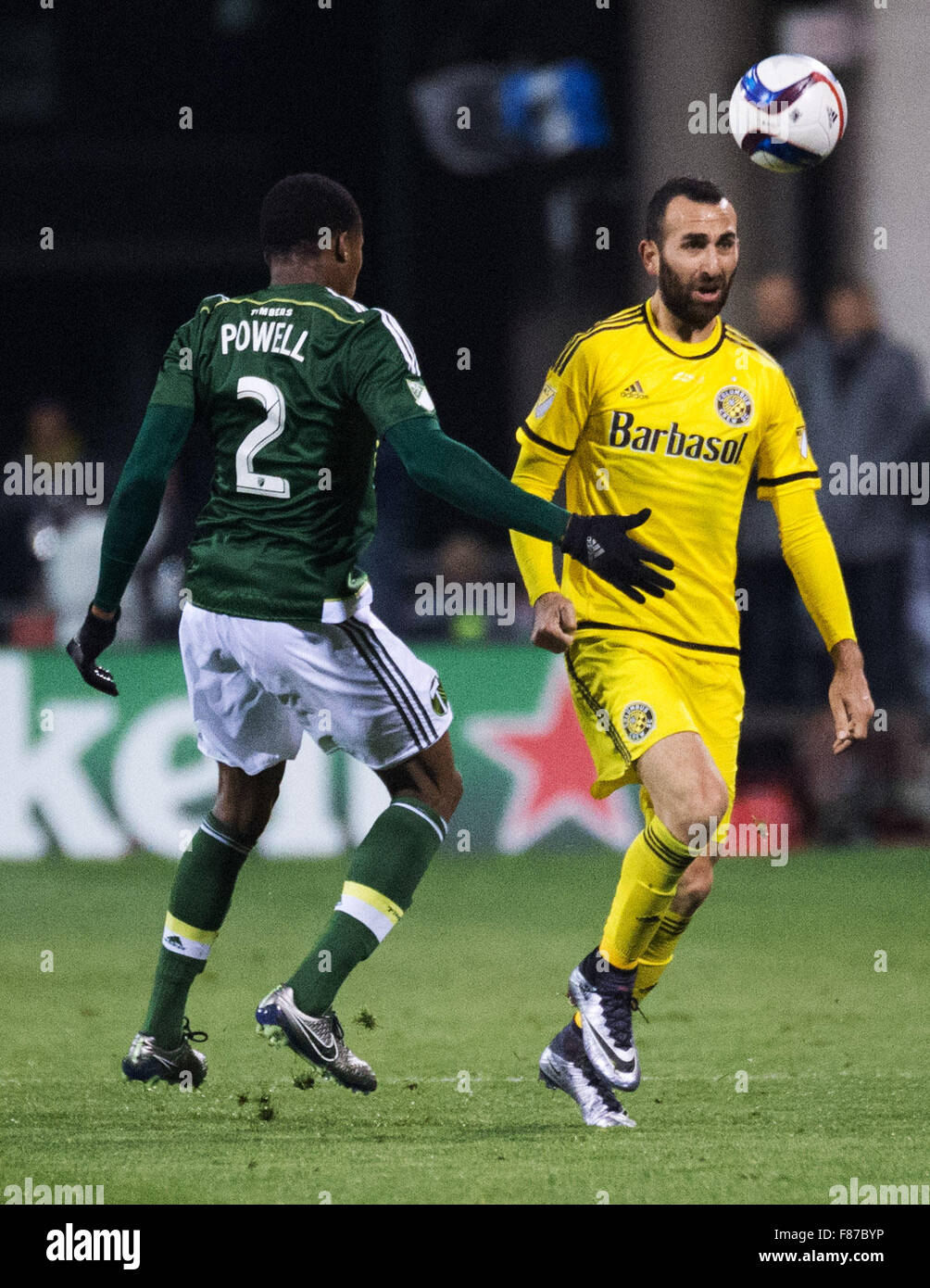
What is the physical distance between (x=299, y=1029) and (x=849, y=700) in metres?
1.64

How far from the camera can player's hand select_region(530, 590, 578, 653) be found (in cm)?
559

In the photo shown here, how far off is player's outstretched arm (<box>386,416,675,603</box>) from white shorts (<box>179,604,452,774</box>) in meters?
0.49

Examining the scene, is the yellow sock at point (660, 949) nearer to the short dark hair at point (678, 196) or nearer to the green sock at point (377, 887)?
the green sock at point (377, 887)

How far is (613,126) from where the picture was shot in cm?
1894

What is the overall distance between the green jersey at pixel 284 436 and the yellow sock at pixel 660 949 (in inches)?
49.0

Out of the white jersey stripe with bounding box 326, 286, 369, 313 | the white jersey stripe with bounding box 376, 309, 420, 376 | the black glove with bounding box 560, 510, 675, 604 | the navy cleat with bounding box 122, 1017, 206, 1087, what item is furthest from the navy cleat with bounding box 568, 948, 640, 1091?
the white jersey stripe with bounding box 326, 286, 369, 313

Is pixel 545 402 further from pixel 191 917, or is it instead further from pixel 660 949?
pixel 191 917

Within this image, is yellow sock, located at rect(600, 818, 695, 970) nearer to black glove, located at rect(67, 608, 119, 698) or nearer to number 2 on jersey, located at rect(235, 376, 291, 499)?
number 2 on jersey, located at rect(235, 376, 291, 499)

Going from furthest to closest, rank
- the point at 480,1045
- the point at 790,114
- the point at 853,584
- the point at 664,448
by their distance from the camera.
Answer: the point at 853,584 < the point at 480,1045 < the point at 790,114 < the point at 664,448

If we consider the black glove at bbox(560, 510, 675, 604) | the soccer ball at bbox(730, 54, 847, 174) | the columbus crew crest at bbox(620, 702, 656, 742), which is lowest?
the columbus crew crest at bbox(620, 702, 656, 742)

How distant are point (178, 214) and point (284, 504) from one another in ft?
49.9

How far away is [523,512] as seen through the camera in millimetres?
5348

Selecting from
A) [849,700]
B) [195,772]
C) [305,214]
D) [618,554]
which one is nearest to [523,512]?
[618,554]

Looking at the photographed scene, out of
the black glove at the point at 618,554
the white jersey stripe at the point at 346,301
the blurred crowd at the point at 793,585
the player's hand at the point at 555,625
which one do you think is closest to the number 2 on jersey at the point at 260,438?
the white jersey stripe at the point at 346,301
